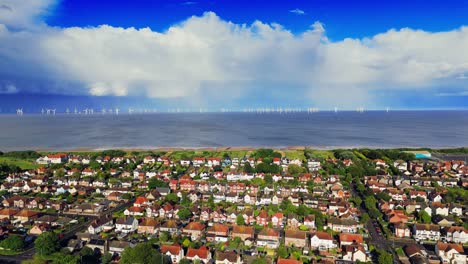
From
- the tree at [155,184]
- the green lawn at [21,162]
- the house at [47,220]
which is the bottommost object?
the house at [47,220]

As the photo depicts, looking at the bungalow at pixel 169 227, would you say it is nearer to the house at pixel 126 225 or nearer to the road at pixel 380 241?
the house at pixel 126 225

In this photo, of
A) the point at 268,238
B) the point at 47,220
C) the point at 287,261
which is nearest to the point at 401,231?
the point at 268,238

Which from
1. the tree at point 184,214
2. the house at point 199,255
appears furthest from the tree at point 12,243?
the house at point 199,255

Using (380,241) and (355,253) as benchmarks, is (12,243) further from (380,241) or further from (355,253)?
(380,241)

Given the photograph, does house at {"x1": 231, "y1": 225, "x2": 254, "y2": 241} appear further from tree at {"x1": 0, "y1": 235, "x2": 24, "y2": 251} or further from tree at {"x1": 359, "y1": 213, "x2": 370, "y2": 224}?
tree at {"x1": 0, "y1": 235, "x2": 24, "y2": 251}

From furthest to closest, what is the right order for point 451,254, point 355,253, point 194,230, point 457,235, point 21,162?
point 21,162, point 194,230, point 457,235, point 451,254, point 355,253

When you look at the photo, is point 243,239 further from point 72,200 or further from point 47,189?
point 47,189
